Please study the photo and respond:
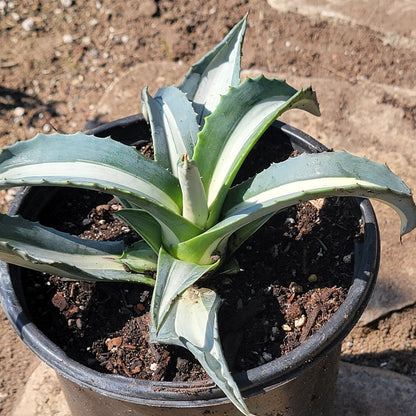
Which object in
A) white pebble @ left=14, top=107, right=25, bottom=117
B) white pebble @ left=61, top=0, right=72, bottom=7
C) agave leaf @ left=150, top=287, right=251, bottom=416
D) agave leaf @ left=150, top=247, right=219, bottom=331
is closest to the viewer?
agave leaf @ left=150, top=287, right=251, bottom=416

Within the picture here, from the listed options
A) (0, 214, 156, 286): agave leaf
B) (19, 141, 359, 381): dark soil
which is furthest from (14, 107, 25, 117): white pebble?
(0, 214, 156, 286): agave leaf

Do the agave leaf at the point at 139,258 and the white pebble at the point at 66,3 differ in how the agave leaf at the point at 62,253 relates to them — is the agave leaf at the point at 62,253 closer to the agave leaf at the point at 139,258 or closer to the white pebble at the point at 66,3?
the agave leaf at the point at 139,258

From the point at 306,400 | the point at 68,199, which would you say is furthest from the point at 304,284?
the point at 68,199

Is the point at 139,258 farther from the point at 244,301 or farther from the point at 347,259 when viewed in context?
the point at 347,259

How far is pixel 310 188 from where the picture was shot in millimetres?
1172

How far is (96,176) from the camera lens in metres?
1.19

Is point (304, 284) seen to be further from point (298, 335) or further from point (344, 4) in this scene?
point (344, 4)

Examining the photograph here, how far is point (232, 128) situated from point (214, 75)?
0.70 ft

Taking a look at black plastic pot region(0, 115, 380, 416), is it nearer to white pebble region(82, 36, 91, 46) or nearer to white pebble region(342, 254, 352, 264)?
white pebble region(342, 254, 352, 264)

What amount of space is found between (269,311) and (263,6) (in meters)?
1.92

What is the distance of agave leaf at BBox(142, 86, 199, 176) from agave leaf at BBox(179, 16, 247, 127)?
0.20 feet

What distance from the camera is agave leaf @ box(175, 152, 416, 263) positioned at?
3.75 ft

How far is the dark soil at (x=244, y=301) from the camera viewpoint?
1373 millimetres

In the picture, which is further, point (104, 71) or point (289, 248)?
point (104, 71)
